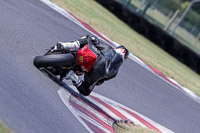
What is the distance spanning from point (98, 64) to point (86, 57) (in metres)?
0.29

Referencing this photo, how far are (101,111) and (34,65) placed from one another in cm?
173

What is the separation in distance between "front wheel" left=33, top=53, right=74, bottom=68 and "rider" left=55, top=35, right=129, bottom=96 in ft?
0.64

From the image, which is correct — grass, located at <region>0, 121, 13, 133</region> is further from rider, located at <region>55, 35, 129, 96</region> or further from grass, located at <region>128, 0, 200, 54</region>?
grass, located at <region>128, 0, 200, 54</region>

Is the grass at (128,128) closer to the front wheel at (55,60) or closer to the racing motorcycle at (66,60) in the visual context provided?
the racing motorcycle at (66,60)

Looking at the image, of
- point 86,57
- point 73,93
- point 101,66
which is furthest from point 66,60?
point 73,93

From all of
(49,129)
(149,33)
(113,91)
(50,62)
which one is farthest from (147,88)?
(149,33)

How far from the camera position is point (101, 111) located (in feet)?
22.2

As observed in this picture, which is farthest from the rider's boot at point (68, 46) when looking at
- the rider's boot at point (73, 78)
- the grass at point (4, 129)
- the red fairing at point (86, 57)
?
the grass at point (4, 129)

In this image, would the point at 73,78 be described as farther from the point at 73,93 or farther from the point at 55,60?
the point at 55,60

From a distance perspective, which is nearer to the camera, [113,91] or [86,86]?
[86,86]

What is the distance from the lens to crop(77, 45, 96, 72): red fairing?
20.3 feet

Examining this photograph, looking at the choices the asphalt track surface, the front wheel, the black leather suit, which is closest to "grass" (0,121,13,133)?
the asphalt track surface

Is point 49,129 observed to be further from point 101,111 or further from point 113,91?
point 113,91

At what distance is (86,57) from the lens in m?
6.20
